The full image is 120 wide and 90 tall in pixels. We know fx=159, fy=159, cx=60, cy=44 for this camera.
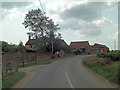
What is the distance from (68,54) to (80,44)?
3412 cm

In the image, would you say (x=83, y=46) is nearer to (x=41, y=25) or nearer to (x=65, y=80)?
(x=41, y=25)

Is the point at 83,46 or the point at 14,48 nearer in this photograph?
the point at 14,48

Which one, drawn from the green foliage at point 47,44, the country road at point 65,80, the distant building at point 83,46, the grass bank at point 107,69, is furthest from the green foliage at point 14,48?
the distant building at point 83,46

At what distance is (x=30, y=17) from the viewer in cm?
4678

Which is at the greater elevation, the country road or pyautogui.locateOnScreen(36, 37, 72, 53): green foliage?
pyautogui.locateOnScreen(36, 37, 72, 53): green foliage

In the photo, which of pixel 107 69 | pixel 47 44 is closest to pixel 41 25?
pixel 47 44

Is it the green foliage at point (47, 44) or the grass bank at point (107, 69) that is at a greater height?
the green foliage at point (47, 44)

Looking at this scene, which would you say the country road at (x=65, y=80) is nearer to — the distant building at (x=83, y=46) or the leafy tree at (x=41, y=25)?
the leafy tree at (x=41, y=25)

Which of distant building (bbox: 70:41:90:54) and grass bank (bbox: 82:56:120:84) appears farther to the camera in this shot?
distant building (bbox: 70:41:90:54)

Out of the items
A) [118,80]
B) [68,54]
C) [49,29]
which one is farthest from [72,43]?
[118,80]

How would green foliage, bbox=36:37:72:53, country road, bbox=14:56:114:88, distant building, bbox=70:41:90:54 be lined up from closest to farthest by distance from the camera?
1. country road, bbox=14:56:114:88
2. green foliage, bbox=36:37:72:53
3. distant building, bbox=70:41:90:54

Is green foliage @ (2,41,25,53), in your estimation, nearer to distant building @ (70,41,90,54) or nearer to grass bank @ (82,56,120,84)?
grass bank @ (82,56,120,84)

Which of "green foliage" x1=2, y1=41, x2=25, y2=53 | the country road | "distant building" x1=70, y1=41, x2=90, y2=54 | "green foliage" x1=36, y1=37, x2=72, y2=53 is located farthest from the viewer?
"distant building" x1=70, y1=41, x2=90, y2=54

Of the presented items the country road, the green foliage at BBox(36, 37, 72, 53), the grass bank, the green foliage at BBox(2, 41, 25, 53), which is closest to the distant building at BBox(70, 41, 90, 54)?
the green foliage at BBox(36, 37, 72, 53)
